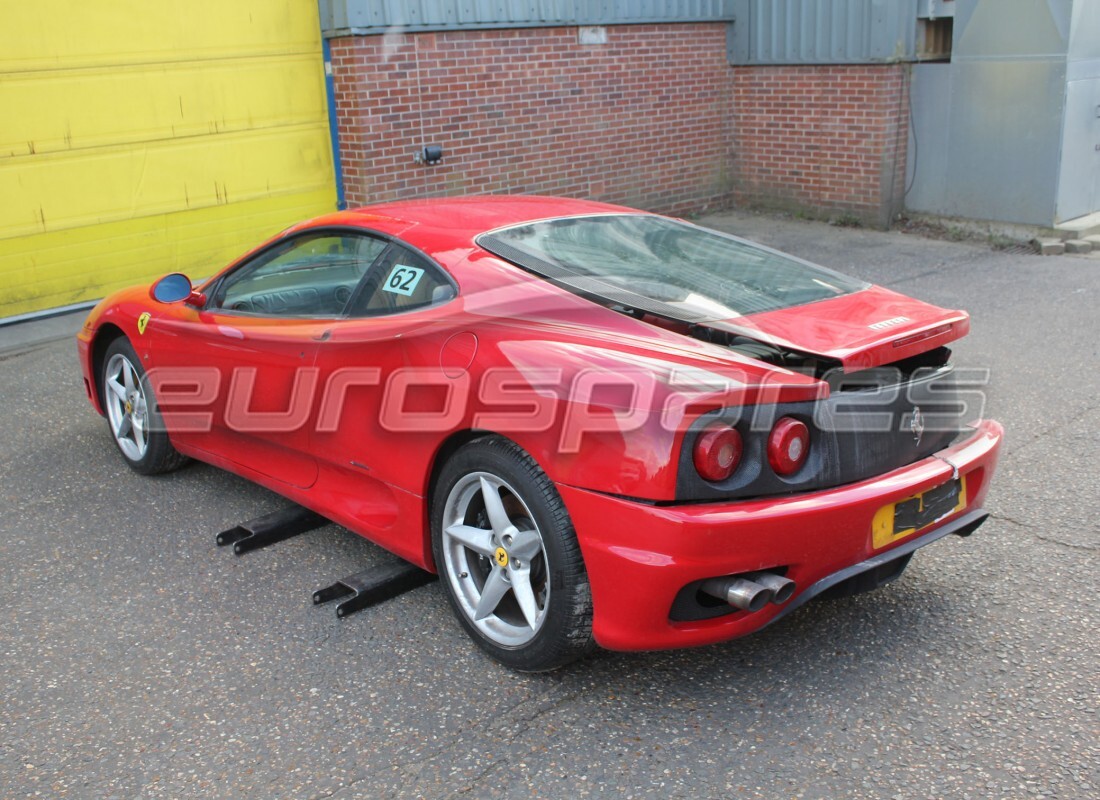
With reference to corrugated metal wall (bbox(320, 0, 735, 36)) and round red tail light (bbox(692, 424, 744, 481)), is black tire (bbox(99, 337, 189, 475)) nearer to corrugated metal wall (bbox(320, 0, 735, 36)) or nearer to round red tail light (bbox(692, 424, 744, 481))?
round red tail light (bbox(692, 424, 744, 481))

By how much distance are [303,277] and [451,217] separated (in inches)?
29.4

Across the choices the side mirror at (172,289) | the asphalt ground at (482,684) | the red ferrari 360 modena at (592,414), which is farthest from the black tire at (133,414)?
the red ferrari 360 modena at (592,414)

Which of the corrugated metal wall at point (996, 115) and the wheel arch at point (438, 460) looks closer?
the wheel arch at point (438, 460)

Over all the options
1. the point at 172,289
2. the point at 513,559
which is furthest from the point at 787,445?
→ the point at 172,289

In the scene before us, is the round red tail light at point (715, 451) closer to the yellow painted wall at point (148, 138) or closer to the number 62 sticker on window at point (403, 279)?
the number 62 sticker on window at point (403, 279)

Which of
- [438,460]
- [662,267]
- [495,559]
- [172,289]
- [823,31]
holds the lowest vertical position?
[495,559]

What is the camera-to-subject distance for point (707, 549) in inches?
116

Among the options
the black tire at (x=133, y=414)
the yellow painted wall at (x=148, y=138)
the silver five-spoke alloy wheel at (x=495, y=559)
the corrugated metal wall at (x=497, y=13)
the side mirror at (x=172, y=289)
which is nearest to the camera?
the silver five-spoke alloy wheel at (x=495, y=559)

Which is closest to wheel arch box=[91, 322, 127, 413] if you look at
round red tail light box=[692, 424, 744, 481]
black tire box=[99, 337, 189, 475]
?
black tire box=[99, 337, 189, 475]

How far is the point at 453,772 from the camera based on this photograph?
2969 millimetres

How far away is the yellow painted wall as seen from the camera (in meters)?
7.84

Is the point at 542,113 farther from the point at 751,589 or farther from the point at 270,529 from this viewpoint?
the point at 751,589

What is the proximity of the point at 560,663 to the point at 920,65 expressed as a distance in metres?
9.22

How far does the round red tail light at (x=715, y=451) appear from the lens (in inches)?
117
